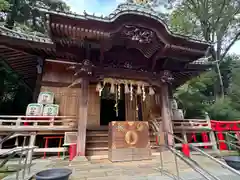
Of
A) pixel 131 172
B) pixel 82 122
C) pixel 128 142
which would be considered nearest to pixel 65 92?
pixel 82 122

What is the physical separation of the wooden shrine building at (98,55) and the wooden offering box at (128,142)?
3.01ft

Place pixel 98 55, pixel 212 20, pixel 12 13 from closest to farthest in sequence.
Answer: pixel 98 55 < pixel 12 13 < pixel 212 20

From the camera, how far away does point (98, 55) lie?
528 centimetres

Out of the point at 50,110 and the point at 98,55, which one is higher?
the point at 98,55

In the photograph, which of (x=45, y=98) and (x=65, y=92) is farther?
(x=65, y=92)

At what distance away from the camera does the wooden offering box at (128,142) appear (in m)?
4.50

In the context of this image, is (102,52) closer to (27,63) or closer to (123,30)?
(123,30)

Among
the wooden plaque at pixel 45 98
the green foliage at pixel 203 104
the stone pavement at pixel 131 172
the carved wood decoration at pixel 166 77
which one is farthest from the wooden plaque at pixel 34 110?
the green foliage at pixel 203 104

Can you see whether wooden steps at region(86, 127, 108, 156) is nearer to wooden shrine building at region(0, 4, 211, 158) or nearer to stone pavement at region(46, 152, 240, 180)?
wooden shrine building at region(0, 4, 211, 158)

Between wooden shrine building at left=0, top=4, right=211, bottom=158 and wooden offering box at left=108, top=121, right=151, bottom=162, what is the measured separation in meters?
0.92

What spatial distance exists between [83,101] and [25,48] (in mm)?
3260

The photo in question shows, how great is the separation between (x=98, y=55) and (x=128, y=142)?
124 inches

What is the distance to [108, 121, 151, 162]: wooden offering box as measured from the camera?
4503 millimetres

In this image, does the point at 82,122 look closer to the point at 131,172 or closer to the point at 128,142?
the point at 128,142
